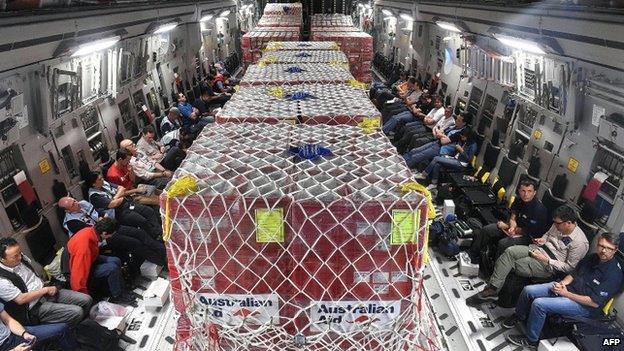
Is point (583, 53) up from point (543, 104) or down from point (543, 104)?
up

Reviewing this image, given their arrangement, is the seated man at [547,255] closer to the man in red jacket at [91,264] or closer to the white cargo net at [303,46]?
the man in red jacket at [91,264]

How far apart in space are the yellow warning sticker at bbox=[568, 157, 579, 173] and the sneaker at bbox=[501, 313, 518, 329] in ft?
7.15

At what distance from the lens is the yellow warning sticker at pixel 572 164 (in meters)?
5.60

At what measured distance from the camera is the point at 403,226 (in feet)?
7.80

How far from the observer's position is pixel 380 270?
250 cm

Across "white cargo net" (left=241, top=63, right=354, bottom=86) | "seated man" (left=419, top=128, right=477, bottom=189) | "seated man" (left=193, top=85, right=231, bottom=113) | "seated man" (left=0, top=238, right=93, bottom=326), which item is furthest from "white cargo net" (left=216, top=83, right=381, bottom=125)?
"seated man" (left=193, top=85, right=231, bottom=113)

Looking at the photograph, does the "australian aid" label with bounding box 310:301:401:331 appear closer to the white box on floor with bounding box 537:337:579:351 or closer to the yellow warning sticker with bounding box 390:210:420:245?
the yellow warning sticker with bounding box 390:210:420:245

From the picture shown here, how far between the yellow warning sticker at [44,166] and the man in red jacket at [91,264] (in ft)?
3.70

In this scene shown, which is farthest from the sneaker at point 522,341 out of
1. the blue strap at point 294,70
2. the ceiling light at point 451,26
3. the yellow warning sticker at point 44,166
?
the ceiling light at point 451,26

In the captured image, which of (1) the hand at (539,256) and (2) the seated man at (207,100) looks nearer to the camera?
(1) the hand at (539,256)

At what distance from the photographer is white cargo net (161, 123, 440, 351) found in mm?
2387

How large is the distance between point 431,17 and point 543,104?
5.13 meters

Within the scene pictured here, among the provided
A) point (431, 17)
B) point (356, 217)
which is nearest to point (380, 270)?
point (356, 217)

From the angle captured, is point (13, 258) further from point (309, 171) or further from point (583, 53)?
point (583, 53)
